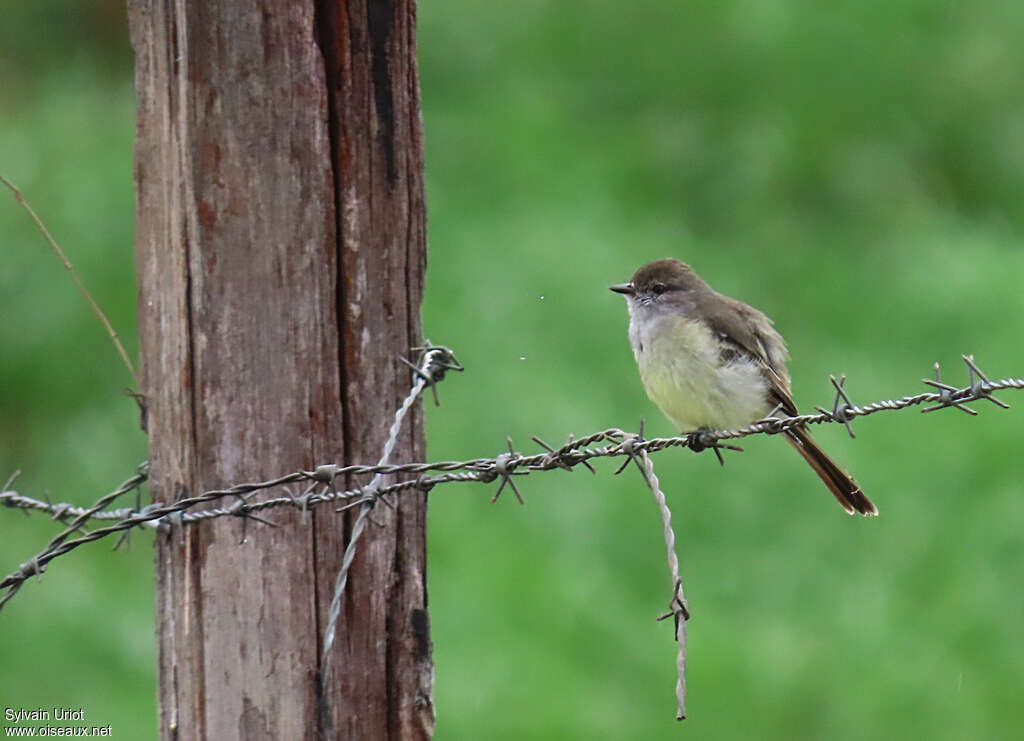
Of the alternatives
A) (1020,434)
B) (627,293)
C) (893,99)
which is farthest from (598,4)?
(627,293)

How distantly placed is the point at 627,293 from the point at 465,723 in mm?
2046

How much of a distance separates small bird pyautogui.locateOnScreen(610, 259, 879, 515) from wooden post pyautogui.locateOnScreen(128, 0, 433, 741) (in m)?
2.34

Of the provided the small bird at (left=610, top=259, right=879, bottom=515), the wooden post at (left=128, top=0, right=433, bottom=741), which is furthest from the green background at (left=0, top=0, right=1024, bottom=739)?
the wooden post at (left=128, top=0, right=433, bottom=741)

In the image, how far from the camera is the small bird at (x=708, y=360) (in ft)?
18.6

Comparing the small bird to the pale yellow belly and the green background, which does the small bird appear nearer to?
the pale yellow belly

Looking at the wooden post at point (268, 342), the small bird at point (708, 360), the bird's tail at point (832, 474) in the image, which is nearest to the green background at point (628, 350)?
the bird's tail at point (832, 474)

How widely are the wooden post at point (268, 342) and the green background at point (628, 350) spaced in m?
3.31

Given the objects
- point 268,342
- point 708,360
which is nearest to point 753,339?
point 708,360

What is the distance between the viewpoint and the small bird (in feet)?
18.6

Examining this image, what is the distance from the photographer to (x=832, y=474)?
5.86 m

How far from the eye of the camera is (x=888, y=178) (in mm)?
11789

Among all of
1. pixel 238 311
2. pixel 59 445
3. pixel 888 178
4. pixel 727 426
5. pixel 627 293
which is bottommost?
pixel 238 311

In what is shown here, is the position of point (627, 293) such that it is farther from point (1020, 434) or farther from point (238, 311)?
point (1020, 434)

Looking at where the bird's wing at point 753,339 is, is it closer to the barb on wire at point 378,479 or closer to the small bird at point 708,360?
the small bird at point 708,360
